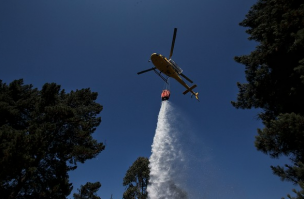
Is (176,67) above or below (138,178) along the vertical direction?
above

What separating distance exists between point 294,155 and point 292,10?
6.69 meters

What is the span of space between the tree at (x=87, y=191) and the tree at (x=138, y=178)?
432cm

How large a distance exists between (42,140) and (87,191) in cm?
2162

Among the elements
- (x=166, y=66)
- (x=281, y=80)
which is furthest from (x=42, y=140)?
(x=166, y=66)

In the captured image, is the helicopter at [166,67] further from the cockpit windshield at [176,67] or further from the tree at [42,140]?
the tree at [42,140]

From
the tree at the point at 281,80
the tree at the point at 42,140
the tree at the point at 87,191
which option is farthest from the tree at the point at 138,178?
the tree at the point at 281,80

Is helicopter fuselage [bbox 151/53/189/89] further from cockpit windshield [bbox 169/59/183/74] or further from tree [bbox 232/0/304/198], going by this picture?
tree [bbox 232/0/304/198]

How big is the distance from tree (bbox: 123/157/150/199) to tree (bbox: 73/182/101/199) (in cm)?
432

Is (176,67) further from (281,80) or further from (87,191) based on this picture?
(87,191)

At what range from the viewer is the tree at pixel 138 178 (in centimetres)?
2512

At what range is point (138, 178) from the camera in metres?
27.8

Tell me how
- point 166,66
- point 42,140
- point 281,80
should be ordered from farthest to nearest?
point 166,66
point 42,140
point 281,80

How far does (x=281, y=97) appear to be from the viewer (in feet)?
30.1

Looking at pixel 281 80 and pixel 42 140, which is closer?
pixel 281 80
